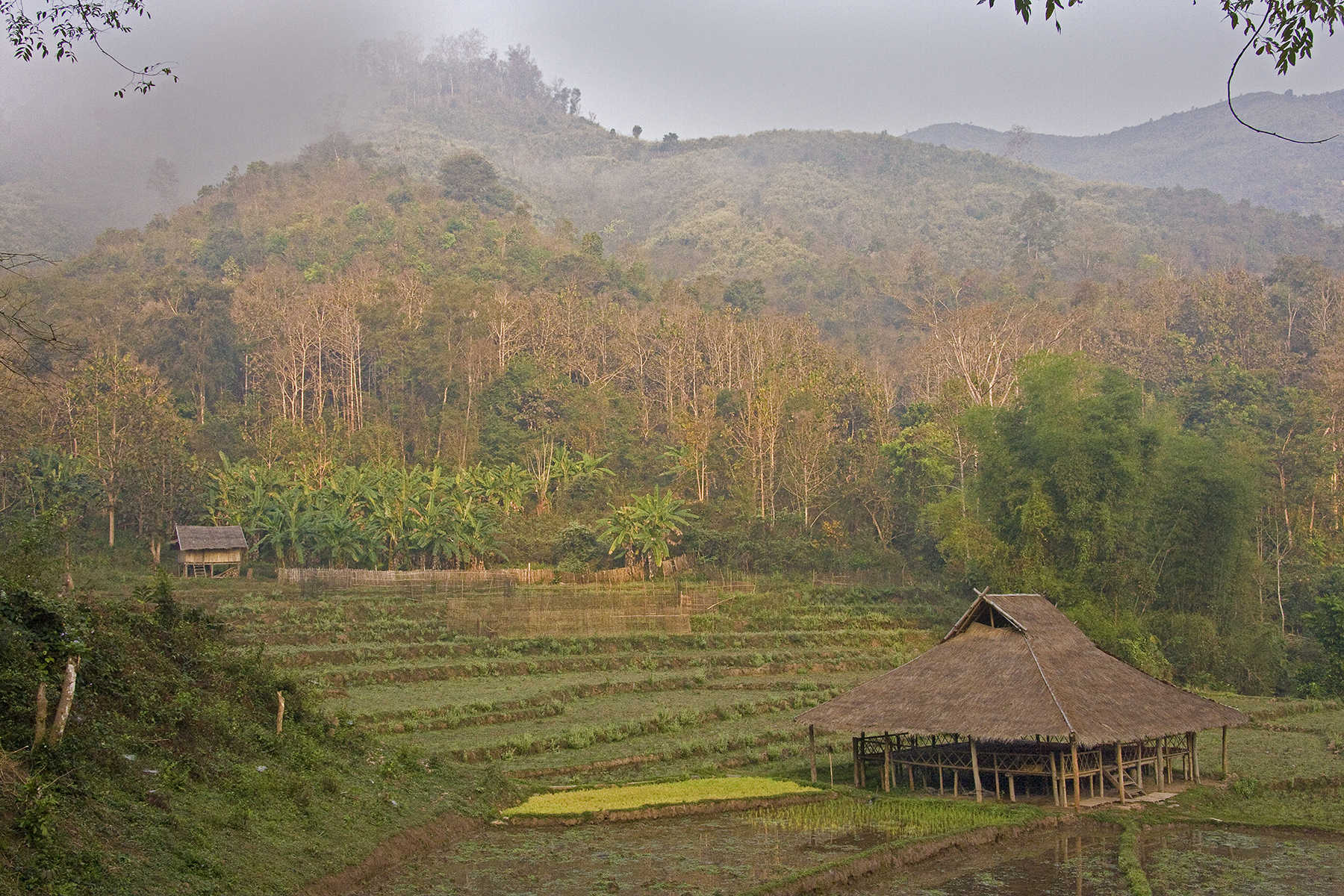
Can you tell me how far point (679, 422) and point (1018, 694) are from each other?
37006mm

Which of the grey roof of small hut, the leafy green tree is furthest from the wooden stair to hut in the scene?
the grey roof of small hut

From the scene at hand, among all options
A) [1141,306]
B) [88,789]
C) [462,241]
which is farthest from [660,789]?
[462,241]

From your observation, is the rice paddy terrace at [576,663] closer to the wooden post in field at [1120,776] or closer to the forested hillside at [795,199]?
the wooden post in field at [1120,776]

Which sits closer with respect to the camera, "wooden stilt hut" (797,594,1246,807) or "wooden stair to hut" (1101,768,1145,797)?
"wooden stilt hut" (797,594,1246,807)

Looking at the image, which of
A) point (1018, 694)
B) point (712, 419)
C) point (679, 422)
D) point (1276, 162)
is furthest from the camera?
point (1276, 162)

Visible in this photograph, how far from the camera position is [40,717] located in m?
10.7

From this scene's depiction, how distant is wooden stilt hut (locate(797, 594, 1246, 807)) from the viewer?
1822 cm

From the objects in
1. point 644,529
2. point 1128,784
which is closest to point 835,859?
point 1128,784

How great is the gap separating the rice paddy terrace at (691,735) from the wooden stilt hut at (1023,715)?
0.87 meters

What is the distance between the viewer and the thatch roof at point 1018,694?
1819cm

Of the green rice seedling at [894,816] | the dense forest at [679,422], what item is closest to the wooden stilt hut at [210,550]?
the dense forest at [679,422]

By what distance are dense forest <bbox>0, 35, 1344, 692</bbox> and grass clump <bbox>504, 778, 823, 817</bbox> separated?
16799 millimetres

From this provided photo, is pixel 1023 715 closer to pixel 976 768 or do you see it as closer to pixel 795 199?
pixel 976 768

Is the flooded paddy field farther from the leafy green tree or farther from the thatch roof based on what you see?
the leafy green tree
